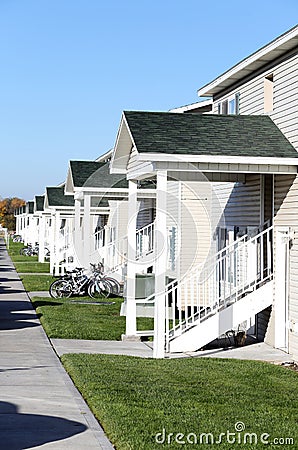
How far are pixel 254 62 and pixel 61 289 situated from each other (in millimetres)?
13152

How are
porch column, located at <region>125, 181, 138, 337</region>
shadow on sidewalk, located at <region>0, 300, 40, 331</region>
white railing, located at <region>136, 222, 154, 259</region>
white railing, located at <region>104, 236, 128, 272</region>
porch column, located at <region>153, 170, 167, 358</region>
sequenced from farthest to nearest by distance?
white railing, located at <region>104, 236, 128, 272</region> → white railing, located at <region>136, 222, 154, 259</region> → shadow on sidewalk, located at <region>0, 300, 40, 331</region> → porch column, located at <region>125, 181, 138, 337</region> → porch column, located at <region>153, 170, 167, 358</region>

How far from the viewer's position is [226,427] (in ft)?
31.2

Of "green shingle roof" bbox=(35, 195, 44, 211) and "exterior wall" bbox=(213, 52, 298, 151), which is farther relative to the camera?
"green shingle roof" bbox=(35, 195, 44, 211)

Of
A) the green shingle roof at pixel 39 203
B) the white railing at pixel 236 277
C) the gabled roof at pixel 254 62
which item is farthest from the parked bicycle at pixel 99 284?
the green shingle roof at pixel 39 203

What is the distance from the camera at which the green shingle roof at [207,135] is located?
15289mm

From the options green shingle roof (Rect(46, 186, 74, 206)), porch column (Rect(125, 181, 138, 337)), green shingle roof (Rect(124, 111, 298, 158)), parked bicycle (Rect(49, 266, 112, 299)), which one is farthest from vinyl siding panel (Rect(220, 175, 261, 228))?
green shingle roof (Rect(46, 186, 74, 206))

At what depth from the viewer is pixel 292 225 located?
15773 millimetres

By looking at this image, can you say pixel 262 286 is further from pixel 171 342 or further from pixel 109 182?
pixel 109 182

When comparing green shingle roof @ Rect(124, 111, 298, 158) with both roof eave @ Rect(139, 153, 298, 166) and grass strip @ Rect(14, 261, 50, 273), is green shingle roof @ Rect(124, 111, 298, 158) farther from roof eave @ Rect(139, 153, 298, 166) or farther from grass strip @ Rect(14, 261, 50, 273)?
grass strip @ Rect(14, 261, 50, 273)

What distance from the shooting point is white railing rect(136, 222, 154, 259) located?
30.2 meters

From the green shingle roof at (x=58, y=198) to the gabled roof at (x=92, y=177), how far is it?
8468 millimetres

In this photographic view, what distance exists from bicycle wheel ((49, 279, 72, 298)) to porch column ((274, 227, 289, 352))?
12.6m

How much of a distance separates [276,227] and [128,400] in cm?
670

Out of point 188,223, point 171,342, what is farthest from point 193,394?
point 188,223
